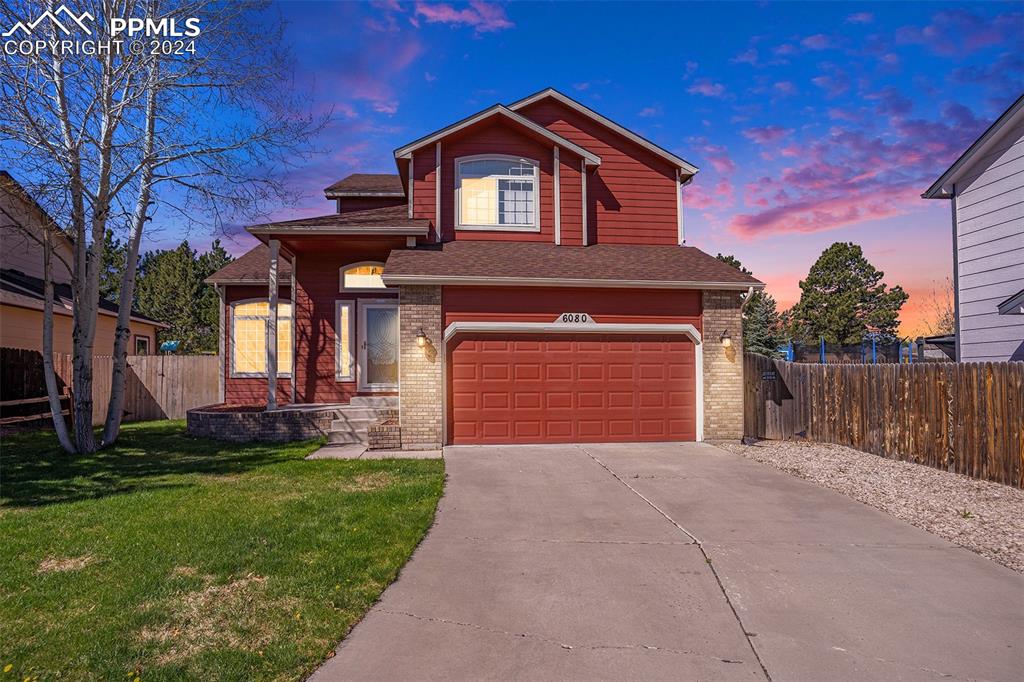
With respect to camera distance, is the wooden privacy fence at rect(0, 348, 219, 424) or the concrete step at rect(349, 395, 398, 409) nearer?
the concrete step at rect(349, 395, 398, 409)

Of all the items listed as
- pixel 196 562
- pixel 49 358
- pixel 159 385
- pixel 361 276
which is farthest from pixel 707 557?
pixel 159 385

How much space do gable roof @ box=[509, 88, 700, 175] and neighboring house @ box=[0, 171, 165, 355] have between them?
1061cm

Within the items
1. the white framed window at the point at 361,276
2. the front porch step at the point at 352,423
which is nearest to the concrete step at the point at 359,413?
the front porch step at the point at 352,423

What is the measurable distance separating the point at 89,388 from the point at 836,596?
13.0 m

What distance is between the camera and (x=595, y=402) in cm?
1212

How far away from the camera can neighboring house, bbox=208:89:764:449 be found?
38.6 ft

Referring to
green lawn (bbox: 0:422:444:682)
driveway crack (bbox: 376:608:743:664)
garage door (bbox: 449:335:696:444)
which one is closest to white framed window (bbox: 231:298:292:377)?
green lawn (bbox: 0:422:444:682)

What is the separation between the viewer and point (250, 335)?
51.2ft

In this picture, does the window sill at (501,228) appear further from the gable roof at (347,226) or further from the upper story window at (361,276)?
the upper story window at (361,276)

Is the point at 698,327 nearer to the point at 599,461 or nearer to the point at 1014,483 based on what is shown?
the point at 599,461

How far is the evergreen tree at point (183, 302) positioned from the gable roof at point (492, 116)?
25.6 metres

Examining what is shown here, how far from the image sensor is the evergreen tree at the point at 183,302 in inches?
1332

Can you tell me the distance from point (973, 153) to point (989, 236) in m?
1.74

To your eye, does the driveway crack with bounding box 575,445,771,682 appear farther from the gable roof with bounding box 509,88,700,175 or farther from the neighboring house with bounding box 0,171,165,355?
the neighboring house with bounding box 0,171,165,355
